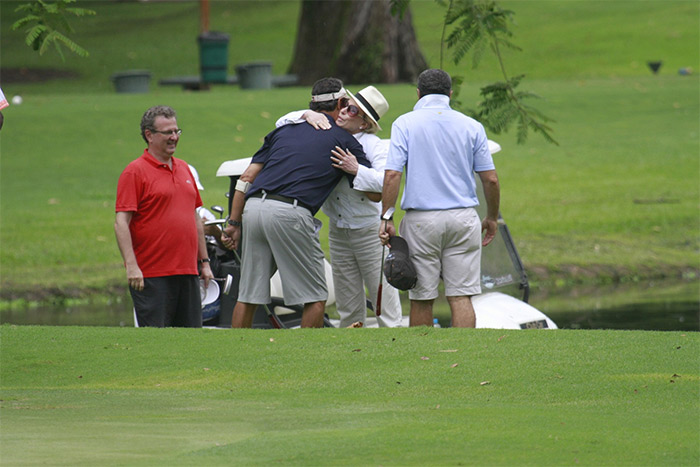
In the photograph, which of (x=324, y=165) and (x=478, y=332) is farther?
(x=324, y=165)

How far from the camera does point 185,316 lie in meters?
8.16

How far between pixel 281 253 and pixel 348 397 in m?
1.87

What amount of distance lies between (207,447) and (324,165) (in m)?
3.28

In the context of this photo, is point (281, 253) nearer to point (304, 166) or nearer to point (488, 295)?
point (304, 166)

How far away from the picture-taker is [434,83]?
767cm

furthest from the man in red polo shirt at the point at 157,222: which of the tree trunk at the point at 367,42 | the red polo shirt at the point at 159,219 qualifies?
the tree trunk at the point at 367,42

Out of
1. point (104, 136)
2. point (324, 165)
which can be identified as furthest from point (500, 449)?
point (104, 136)

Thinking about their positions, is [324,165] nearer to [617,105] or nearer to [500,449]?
[500,449]

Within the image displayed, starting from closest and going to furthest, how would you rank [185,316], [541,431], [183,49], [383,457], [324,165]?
[383,457] < [541,431] < [324,165] < [185,316] < [183,49]

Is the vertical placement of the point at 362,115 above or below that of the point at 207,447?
above

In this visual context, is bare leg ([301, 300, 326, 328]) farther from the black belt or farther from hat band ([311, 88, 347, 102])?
hat band ([311, 88, 347, 102])

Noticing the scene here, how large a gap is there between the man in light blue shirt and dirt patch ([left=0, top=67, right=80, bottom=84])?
31756 millimetres

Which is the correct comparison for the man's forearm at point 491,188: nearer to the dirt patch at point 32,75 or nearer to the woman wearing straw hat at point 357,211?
the woman wearing straw hat at point 357,211

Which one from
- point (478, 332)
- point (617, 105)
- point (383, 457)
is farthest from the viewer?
point (617, 105)
